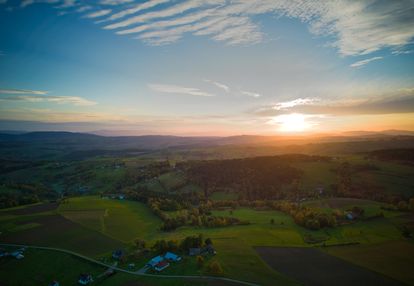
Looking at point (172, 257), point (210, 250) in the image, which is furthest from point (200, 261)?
point (172, 257)

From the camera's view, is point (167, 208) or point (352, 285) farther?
point (167, 208)

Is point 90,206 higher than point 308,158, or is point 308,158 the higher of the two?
point 308,158

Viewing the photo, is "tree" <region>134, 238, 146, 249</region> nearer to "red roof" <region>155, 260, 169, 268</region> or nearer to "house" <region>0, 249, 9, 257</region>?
"red roof" <region>155, 260, 169, 268</region>

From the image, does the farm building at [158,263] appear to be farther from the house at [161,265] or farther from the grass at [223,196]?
the grass at [223,196]

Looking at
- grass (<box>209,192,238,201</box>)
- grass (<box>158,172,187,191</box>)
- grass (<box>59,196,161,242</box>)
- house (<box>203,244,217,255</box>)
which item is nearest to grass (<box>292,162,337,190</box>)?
grass (<box>209,192,238,201</box>)

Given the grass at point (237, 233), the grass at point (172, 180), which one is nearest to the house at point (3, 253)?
the grass at point (237, 233)

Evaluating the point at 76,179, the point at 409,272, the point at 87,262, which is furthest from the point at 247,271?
the point at 76,179

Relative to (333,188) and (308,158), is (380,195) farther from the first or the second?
(308,158)

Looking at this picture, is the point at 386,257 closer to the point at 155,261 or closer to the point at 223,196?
the point at 155,261
